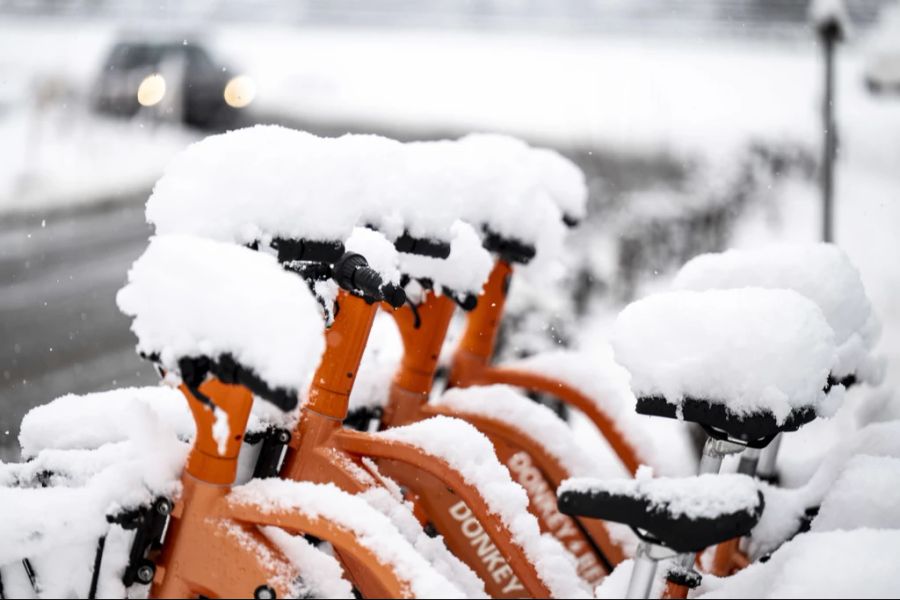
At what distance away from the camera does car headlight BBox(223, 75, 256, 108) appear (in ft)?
12.0

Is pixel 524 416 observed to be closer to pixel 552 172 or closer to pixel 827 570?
pixel 552 172

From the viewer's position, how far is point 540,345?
12.6ft

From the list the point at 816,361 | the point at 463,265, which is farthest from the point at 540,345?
the point at 816,361

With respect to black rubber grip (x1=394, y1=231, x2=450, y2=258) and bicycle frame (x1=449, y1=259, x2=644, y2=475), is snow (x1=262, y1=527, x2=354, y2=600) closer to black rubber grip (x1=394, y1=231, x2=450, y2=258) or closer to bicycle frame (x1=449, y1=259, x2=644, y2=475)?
black rubber grip (x1=394, y1=231, x2=450, y2=258)

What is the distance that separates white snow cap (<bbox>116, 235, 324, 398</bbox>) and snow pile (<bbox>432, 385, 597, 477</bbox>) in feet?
3.71

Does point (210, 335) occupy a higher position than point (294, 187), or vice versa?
point (294, 187)

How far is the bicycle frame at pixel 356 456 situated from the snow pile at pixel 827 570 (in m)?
0.40

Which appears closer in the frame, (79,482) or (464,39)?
(79,482)

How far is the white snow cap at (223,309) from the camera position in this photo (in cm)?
131

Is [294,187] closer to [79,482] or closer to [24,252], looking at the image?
[79,482]

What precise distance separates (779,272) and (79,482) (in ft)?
5.02

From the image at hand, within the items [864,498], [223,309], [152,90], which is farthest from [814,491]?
[152,90]

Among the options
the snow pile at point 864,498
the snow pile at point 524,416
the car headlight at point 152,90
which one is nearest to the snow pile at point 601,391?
the snow pile at point 524,416

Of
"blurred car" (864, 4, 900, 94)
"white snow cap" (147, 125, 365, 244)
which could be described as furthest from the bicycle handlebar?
"blurred car" (864, 4, 900, 94)
